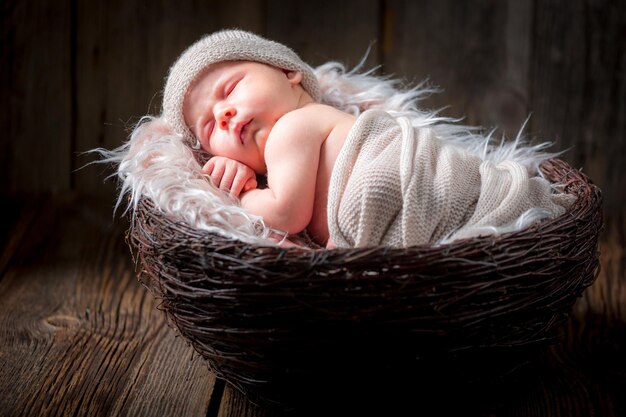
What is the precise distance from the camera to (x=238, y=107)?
4.63 feet

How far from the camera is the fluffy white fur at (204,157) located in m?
1.25

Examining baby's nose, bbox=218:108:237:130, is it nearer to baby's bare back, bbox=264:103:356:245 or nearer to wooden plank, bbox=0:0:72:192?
baby's bare back, bbox=264:103:356:245

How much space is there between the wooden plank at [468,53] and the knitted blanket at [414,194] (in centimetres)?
81

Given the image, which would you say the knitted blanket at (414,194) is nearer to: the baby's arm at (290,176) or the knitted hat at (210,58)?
the baby's arm at (290,176)

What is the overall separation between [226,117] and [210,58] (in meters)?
0.12

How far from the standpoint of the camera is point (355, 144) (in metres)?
1.31

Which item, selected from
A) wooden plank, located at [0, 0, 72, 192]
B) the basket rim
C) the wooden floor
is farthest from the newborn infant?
wooden plank, located at [0, 0, 72, 192]

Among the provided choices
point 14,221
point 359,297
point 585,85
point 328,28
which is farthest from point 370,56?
point 359,297

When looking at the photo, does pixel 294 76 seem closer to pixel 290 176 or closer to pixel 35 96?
pixel 290 176

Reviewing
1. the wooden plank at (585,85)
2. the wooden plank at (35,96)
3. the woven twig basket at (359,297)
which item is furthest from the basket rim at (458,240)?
the wooden plank at (35,96)

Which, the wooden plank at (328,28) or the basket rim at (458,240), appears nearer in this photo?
the basket rim at (458,240)

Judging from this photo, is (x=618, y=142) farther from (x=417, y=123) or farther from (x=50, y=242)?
(x=50, y=242)

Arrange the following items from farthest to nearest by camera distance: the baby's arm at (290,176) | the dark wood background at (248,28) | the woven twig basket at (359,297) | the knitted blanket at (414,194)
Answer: the dark wood background at (248,28), the baby's arm at (290,176), the knitted blanket at (414,194), the woven twig basket at (359,297)

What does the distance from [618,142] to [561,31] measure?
1.11 ft
